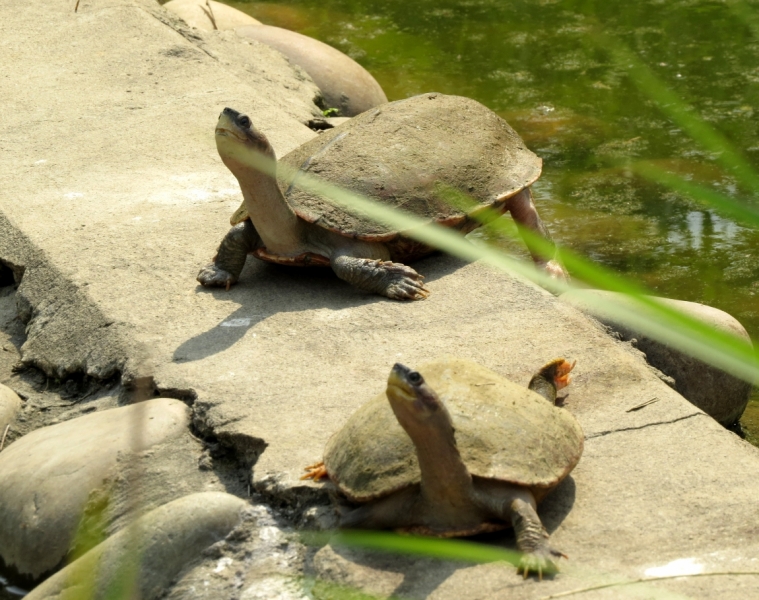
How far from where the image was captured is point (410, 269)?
183 inches

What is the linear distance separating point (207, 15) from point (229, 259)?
520 centimetres

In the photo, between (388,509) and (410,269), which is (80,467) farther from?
(410,269)

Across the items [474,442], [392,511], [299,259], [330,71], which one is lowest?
[330,71]

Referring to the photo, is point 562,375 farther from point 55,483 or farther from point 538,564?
point 55,483

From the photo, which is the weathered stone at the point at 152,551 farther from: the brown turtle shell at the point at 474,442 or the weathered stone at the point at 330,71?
the weathered stone at the point at 330,71

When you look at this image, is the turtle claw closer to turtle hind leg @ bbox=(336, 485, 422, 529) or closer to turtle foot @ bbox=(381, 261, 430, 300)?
turtle hind leg @ bbox=(336, 485, 422, 529)

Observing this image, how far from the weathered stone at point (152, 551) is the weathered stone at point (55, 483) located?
0.24 meters

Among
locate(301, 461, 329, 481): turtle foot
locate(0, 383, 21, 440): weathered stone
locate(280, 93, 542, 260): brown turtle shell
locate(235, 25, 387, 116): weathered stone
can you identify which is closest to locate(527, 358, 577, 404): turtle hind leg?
locate(301, 461, 329, 481): turtle foot

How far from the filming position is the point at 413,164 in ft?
16.1

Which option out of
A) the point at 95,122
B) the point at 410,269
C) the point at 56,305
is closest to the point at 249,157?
the point at 410,269

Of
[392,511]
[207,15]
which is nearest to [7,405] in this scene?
[392,511]

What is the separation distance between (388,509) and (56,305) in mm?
2423

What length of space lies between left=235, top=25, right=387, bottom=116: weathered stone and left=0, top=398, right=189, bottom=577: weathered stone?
199 inches

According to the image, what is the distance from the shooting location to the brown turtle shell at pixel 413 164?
4.74 metres
